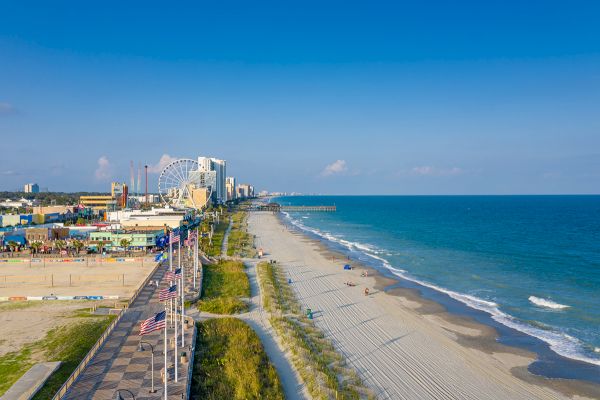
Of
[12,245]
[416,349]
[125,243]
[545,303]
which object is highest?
[125,243]

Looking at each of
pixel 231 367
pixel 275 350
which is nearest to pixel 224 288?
pixel 275 350

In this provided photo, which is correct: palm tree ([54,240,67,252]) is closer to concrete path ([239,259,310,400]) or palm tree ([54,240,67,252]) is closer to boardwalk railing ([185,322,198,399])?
concrete path ([239,259,310,400])

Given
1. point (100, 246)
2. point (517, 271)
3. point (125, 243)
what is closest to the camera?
point (517, 271)

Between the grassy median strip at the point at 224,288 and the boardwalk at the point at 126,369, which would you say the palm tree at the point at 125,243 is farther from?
the boardwalk at the point at 126,369

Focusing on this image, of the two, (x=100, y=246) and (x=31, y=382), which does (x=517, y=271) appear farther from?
(x=100, y=246)

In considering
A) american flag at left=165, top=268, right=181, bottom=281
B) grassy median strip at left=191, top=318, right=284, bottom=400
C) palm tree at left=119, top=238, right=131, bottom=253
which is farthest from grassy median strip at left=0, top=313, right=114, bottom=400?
palm tree at left=119, top=238, right=131, bottom=253
